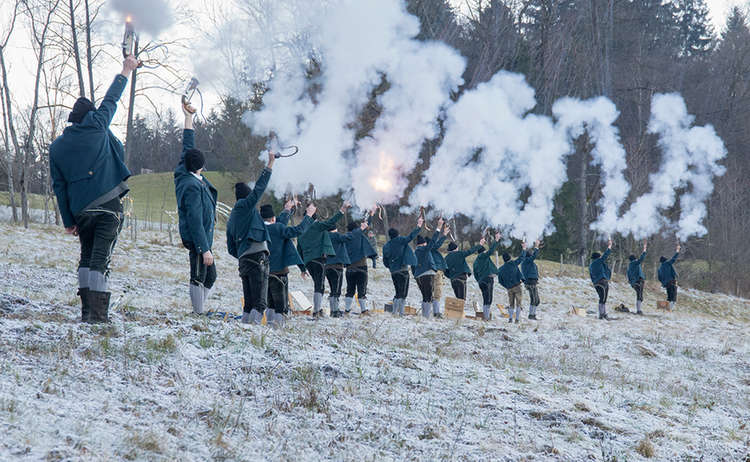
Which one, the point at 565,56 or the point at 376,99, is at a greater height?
the point at 565,56

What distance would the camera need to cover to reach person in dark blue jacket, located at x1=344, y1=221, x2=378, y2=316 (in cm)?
1416

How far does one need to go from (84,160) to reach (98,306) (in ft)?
4.96

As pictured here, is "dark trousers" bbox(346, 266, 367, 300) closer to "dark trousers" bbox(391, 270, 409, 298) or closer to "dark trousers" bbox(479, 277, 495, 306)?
"dark trousers" bbox(391, 270, 409, 298)

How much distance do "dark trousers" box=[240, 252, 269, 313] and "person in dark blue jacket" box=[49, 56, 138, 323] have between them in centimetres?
227

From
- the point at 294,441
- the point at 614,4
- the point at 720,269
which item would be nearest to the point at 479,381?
the point at 294,441

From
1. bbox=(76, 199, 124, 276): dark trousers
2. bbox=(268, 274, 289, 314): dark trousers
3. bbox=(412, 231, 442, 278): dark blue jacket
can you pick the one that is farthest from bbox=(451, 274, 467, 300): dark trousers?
bbox=(76, 199, 124, 276): dark trousers

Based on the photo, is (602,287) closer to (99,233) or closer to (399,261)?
(399,261)

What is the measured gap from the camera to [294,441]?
14.6 feet

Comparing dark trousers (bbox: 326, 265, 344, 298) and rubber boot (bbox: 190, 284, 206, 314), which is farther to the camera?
dark trousers (bbox: 326, 265, 344, 298)

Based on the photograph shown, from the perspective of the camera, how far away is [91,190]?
6.32 meters

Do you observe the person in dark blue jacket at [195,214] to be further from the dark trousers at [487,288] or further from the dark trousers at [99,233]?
the dark trousers at [487,288]

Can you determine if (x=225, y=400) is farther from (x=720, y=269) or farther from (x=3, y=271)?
(x=720, y=269)

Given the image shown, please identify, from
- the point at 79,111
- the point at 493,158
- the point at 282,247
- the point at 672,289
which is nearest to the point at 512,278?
the point at 493,158

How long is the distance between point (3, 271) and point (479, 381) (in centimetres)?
1093
